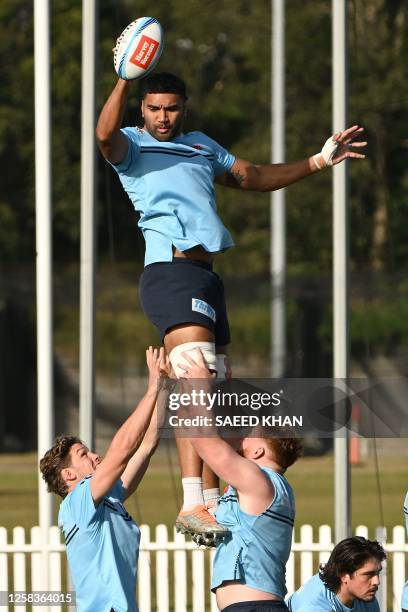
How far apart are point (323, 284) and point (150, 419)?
26.9m

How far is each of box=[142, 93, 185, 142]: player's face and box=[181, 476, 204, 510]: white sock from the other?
1456 millimetres

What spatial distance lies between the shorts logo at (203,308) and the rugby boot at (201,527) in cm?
81

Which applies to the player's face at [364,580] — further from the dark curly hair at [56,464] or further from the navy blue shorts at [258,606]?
the dark curly hair at [56,464]

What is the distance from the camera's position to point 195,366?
5891 mm

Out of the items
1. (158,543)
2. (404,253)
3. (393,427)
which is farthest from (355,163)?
(393,427)

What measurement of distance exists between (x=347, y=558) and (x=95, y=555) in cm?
111

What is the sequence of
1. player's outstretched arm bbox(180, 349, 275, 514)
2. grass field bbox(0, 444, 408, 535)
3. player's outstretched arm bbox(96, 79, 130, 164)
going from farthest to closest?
grass field bbox(0, 444, 408, 535) → player's outstretched arm bbox(96, 79, 130, 164) → player's outstretched arm bbox(180, 349, 275, 514)

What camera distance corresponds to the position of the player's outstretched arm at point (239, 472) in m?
5.32

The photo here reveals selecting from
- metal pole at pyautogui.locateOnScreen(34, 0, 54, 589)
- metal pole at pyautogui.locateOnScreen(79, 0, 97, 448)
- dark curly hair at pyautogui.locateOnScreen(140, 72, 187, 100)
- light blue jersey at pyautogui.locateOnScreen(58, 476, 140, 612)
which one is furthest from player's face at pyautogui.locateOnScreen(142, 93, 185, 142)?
metal pole at pyautogui.locateOnScreen(34, 0, 54, 589)

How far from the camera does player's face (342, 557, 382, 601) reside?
626 centimetres

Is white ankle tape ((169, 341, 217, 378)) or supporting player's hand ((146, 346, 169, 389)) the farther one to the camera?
white ankle tape ((169, 341, 217, 378))

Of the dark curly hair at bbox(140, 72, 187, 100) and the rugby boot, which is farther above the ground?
the dark curly hair at bbox(140, 72, 187, 100)

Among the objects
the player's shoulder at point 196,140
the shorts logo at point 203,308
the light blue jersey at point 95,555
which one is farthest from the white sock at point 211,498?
the player's shoulder at point 196,140

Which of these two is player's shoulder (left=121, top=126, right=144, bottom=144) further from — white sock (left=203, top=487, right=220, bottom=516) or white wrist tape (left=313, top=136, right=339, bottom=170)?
white sock (left=203, top=487, right=220, bottom=516)
